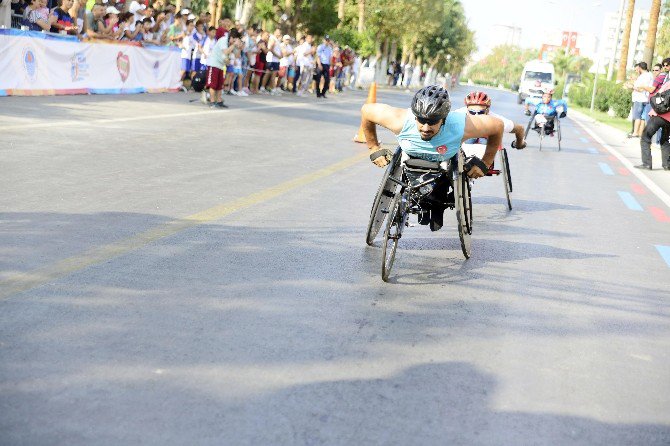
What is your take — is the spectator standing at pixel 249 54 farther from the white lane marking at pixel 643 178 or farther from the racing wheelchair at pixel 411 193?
the racing wheelchair at pixel 411 193

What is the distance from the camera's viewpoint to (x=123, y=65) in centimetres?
2214

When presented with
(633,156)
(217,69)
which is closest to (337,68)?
(217,69)

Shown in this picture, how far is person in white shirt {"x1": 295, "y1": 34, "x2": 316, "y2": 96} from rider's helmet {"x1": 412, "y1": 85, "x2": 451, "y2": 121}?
25.6m

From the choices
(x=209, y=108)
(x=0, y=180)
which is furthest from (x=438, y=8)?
(x=0, y=180)

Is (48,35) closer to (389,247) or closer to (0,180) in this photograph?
(0,180)

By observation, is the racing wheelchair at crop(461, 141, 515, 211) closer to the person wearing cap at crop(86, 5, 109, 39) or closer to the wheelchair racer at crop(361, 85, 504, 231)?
the wheelchair racer at crop(361, 85, 504, 231)

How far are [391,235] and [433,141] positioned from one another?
2.83ft

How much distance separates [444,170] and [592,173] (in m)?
9.72

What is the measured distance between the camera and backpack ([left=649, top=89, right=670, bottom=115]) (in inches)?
653

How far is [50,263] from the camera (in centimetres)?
613

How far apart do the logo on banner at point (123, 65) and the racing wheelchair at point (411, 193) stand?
15.4m

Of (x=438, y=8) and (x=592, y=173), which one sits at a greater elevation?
(x=438, y=8)

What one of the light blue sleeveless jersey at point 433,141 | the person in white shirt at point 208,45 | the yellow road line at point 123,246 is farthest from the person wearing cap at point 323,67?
the light blue sleeveless jersey at point 433,141

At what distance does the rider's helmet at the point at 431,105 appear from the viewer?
6863mm
